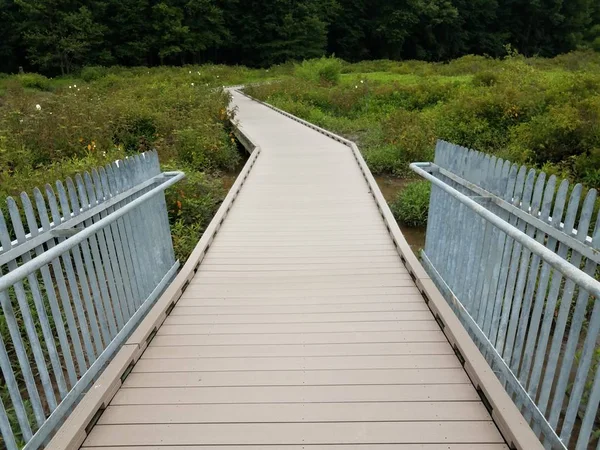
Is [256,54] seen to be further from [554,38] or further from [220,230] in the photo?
[220,230]

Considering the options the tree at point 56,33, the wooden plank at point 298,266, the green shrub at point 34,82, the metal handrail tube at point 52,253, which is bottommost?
the wooden plank at point 298,266

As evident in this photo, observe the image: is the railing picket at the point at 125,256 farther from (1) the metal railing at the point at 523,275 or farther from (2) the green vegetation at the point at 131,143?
(2) the green vegetation at the point at 131,143

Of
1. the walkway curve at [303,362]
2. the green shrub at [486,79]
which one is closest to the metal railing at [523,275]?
the walkway curve at [303,362]

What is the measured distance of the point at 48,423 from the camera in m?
2.33

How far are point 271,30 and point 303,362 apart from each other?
49.5 metres

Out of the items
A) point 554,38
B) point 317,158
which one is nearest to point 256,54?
point 554,38

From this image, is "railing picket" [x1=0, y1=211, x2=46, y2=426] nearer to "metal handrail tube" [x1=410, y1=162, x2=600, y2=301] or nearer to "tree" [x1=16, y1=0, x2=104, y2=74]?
"metal handrail tube" [x1=410, y1=162, x2=600, y2=301]

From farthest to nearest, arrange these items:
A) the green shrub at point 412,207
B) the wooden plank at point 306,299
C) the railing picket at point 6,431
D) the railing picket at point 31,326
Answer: the green shrub at point 412,207, the wooden plank at point 306,299, the railing picket at point 31,326, the railing picket at point 6,431

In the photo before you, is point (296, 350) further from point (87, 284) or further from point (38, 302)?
point (38, 302)

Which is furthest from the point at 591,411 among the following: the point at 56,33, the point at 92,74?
the point at 56,33

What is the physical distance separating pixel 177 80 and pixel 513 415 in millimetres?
22371

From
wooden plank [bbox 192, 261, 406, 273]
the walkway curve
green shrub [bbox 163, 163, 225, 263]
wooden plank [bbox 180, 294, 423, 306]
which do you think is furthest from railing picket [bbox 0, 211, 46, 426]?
green shrub [bbox 163, 163, 225, 263]

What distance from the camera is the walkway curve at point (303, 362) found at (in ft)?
7.72

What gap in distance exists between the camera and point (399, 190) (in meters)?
9.39
